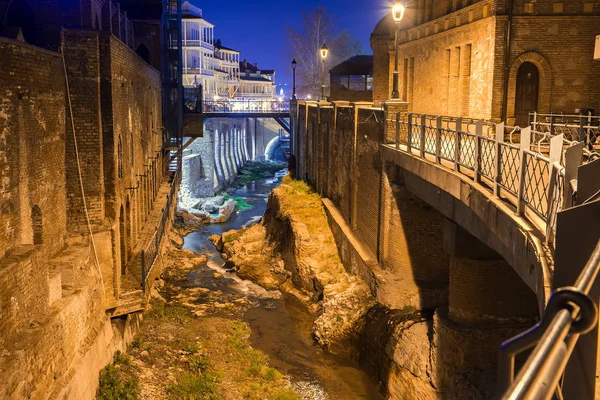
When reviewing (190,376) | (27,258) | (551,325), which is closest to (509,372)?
(551,325)

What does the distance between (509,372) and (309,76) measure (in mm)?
57810

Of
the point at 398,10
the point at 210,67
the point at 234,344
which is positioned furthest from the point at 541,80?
the point at 210,67

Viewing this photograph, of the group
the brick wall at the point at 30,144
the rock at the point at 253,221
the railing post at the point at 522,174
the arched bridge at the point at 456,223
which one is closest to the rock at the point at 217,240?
the rock at the point at 253,221

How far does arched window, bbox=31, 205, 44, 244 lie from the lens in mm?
11727

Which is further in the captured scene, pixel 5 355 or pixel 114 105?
pixel 114 105

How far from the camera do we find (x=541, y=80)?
1991cm

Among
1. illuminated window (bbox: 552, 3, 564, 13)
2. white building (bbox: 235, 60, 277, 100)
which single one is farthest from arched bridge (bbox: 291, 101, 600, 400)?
white building (bbox: 235, 60, 277, 100)

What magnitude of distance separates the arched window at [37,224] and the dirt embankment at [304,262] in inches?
308

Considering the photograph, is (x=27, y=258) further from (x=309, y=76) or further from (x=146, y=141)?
(x=309, y=76)

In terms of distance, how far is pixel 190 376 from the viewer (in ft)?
46.4

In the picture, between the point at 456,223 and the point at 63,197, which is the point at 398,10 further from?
the point at 63,197

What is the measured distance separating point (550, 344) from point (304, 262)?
64.5 feet

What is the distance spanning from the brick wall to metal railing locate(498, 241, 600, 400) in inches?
380

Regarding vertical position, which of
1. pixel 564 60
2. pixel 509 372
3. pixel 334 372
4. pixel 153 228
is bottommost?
pixel 334 372
